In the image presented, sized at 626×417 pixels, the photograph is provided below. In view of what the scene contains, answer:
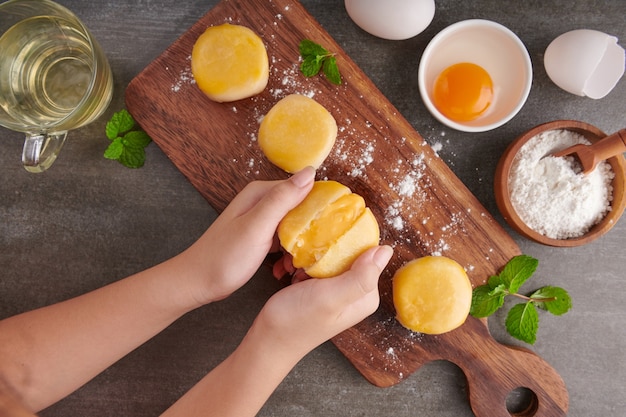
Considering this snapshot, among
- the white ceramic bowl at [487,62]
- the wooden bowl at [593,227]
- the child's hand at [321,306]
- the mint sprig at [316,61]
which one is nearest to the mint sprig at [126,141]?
the mint sprig at [316,61]

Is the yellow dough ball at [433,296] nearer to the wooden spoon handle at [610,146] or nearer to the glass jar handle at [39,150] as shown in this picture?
the wooden spoon handle at [610,146]

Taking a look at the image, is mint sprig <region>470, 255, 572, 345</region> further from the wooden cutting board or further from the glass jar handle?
the glass jar handle

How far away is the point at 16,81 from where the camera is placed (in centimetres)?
145

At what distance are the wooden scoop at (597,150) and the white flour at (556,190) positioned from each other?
28 millimetres

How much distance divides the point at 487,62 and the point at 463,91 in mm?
130

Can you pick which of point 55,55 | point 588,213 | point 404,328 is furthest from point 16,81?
point 588,213

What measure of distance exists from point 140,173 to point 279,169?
0.42m

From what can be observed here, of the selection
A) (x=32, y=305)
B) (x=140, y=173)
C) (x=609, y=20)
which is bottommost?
(x=32, y=305)

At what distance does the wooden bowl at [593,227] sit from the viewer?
143cm

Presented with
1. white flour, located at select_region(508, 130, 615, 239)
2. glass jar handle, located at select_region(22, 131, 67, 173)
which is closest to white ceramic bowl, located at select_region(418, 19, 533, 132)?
white flour, located at select_region(508, 130, 615, 239)

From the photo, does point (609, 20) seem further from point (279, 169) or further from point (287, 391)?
point (287, 391)

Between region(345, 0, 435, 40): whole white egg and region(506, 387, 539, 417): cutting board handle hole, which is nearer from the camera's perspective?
region(345, 0, 435, 40): whole white egg

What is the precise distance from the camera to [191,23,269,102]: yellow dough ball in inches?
54.7

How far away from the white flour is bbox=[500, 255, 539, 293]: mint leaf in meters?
0.09
